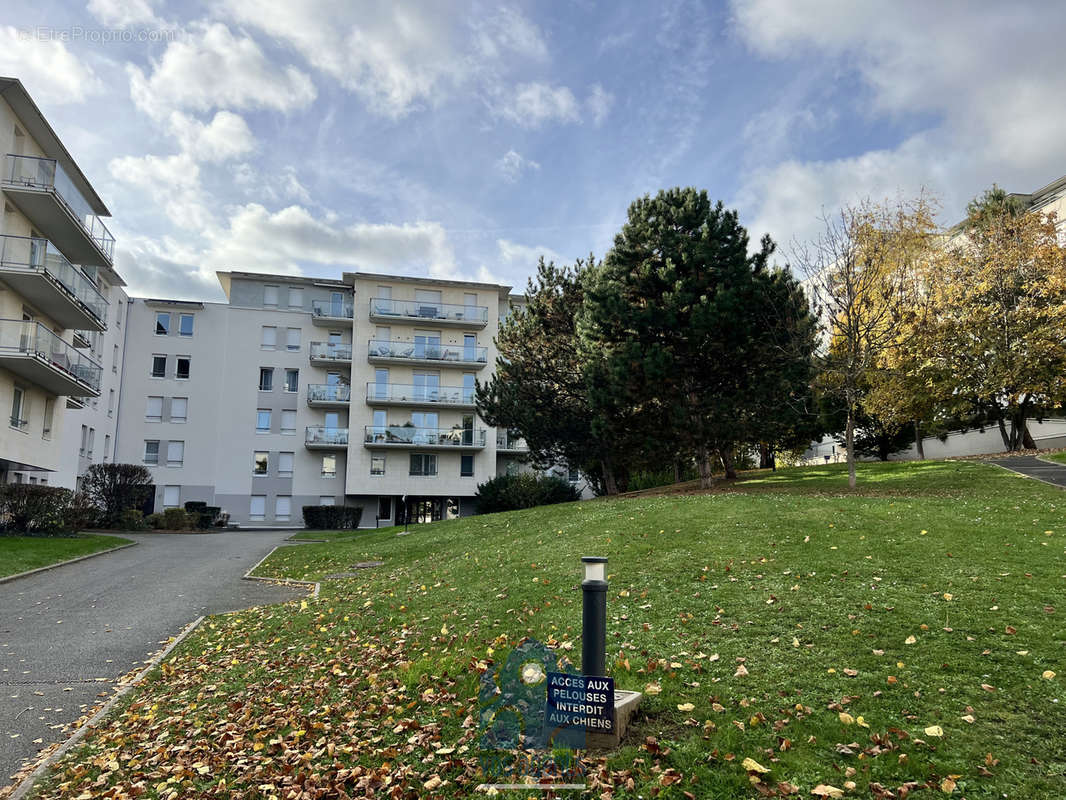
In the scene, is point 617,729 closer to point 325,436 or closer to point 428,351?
point 428,351

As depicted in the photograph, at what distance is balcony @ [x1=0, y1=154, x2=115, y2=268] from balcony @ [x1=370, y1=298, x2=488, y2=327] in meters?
18.9

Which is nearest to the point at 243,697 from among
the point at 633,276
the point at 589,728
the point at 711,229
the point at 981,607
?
the point at 589,728

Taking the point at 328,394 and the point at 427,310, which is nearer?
the point at 328,394

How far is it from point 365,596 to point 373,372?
119ft

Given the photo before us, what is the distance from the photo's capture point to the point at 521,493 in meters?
36.2

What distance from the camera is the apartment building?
2428 cm

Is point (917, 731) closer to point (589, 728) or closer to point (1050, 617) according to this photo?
point (589, 728)

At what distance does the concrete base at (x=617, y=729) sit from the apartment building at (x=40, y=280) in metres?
26.2

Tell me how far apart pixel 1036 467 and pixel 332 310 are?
41274mm

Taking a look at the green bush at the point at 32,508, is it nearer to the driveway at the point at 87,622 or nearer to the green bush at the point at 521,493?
the driveway at the point at 87,622

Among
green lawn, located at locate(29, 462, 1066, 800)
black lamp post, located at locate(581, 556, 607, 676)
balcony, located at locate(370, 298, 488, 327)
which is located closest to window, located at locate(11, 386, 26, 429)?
green lawn, located at locate(29, 462, 1066, 800)

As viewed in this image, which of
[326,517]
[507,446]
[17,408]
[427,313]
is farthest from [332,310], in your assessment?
[17,408]

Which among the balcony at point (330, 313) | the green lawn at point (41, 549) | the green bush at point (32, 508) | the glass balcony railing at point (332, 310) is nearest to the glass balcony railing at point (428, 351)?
the balcony at point (330, 313)

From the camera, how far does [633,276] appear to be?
23453mm
